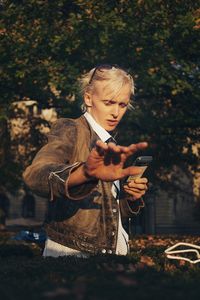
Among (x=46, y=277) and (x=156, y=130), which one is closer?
(x=46, y=277)

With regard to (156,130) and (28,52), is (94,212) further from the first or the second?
(156,130)

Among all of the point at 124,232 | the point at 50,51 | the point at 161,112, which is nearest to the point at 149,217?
the point at 161,112

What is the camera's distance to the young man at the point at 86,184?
10.9 feet

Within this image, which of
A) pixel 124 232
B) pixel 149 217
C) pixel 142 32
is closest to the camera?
pixel 124 232

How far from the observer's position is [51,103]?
2069cm

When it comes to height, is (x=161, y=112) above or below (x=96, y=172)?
above

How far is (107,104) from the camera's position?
438 cm

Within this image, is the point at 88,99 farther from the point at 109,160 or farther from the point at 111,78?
the point at 109,160

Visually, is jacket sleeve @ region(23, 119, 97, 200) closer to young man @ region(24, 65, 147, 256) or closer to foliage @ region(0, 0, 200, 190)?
young man @ region(24, 65, 147, 256)

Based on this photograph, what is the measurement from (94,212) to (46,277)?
1541mm

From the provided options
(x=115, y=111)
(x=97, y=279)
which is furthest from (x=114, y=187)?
(x=97, y=279)

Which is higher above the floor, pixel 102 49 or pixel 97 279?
pixel 102 49

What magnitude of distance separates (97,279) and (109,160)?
2.34ft

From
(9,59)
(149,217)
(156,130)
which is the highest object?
(9,59)
